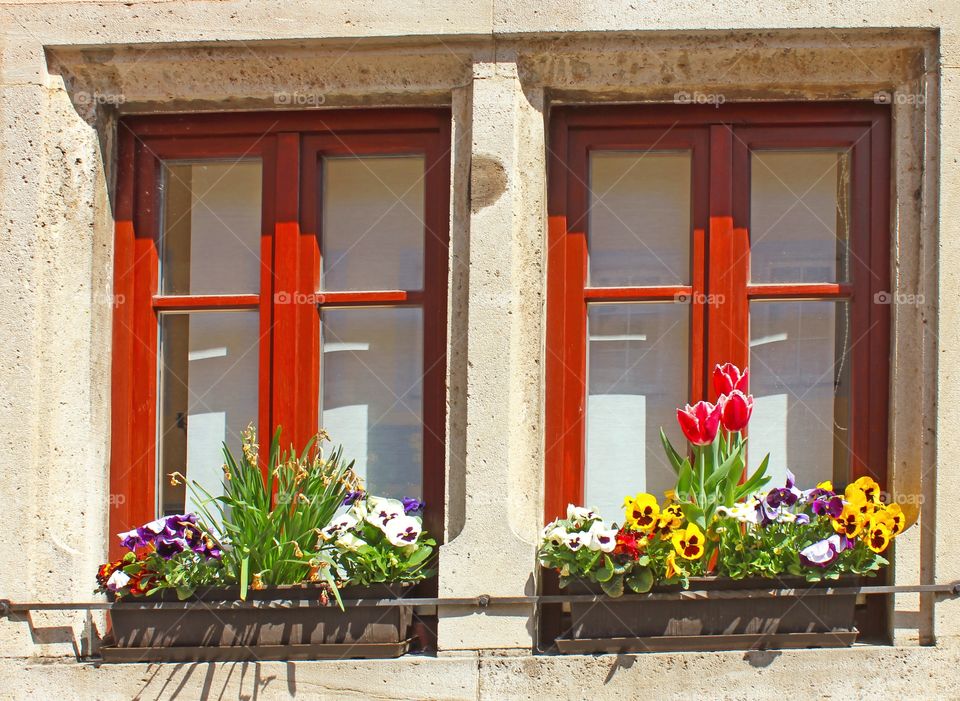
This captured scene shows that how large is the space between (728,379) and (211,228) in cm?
188

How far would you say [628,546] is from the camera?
451cm

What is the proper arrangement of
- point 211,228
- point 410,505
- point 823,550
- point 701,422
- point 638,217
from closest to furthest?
point 823,550 < point 701,422 < point 410,505 < point 638,217 < point 211,228

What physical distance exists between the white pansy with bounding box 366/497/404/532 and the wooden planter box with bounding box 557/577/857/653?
0.64m

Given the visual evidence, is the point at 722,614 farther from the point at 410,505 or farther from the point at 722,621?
the point at 410,505

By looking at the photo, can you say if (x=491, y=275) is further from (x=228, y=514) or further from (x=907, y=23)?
(x=907, y=23)

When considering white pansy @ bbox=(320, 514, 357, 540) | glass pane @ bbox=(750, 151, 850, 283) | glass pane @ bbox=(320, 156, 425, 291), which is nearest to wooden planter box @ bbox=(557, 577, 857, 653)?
white pansy @ bbox=(320, 514, 357, 540)

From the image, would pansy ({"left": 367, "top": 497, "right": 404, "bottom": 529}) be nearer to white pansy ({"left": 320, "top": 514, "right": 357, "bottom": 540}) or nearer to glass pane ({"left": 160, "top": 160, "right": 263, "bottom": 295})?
white pansy ({"left": 320, "top": 514, "right": 357, "bottom": 540})

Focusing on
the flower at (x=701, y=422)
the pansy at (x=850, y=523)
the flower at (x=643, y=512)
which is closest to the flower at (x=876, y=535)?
the pansy at (x=850, y=523)

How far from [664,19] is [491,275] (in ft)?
3.28

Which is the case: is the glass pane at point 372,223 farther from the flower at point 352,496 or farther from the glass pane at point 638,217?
the flower at point 352,496

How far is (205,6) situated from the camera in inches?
195

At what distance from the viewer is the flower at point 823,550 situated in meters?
4.50

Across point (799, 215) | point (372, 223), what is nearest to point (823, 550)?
point (799, 215)

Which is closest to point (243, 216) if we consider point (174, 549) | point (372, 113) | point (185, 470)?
point (372, 113)
